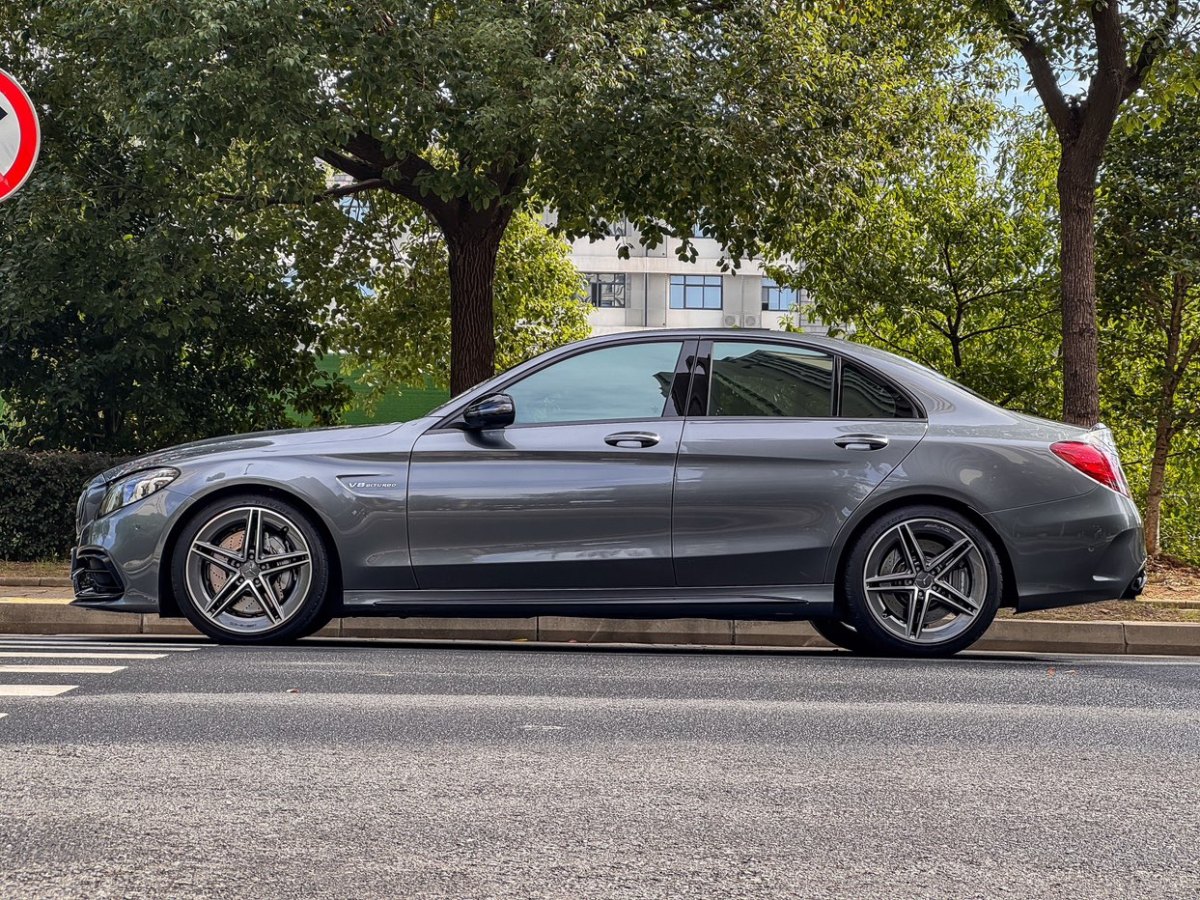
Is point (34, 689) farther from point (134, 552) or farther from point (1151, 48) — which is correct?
point (1151, 48)

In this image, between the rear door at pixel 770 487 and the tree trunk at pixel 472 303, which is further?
the tree trunk at pixel 472 303

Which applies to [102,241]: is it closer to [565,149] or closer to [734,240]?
[565,149]

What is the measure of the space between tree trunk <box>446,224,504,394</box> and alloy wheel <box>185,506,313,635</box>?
852cm

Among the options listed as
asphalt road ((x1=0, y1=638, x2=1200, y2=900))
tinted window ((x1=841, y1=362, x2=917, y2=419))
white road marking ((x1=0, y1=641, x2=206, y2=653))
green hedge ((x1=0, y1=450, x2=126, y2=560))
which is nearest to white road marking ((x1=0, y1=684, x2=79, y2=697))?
asphalt road ((x1=0, y1=638, x2=1200, y2=900))

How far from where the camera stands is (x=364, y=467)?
7234 millimetres

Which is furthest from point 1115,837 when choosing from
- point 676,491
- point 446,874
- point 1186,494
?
point 1186,494

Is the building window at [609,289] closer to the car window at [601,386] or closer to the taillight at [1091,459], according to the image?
the car window at [601,386]

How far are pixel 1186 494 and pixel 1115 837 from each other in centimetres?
2696

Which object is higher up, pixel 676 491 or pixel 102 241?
pixel 102 241

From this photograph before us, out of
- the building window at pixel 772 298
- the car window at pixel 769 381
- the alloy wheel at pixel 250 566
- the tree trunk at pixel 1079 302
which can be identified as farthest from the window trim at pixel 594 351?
the building window at pixel 772 298

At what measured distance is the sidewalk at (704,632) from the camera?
8.86 meters

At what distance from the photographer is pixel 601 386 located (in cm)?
737

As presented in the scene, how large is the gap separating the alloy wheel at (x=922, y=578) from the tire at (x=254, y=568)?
2614 mm

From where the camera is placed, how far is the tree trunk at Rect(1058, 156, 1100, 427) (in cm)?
1202
